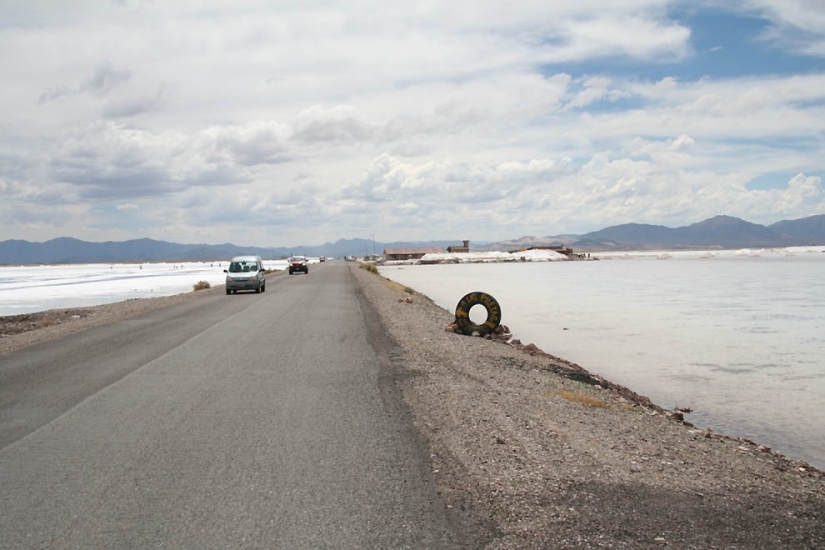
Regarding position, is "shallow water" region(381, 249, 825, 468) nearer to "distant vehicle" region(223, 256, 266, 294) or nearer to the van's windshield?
"distant vehicle" region(223, 256, 266, 294)

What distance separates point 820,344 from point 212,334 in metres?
17.7

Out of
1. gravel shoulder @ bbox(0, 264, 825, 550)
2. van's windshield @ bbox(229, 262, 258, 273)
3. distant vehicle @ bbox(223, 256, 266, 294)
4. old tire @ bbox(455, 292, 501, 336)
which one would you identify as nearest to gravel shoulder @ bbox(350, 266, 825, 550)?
gravel shoulder @ bbox(0, 264, 825, 550)

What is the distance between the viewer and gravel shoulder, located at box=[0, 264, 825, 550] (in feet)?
17.3

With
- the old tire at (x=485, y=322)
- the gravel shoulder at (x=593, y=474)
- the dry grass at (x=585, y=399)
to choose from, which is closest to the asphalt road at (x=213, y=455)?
the gravel shoulder at (x=593, y=474)

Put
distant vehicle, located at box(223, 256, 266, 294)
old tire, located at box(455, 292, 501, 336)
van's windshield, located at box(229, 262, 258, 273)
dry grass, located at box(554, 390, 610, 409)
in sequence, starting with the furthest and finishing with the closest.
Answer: van's windshield, located at box(229, 262, 258, 273) < distant vehicle, located at box(223, 256, 266, 294) < old tire, located at box(455, 292, 501, 336) < dry grass, located at box(554, 390, 610, 409)

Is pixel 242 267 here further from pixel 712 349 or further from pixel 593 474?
pixel 593 474

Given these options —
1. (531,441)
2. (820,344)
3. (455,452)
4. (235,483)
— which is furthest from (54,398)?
(820,344)

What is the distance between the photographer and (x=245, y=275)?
37344mm

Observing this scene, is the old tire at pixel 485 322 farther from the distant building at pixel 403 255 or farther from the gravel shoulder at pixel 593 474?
the distant building at pixel 403 255

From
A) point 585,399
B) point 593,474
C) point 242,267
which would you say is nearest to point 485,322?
point 585,399

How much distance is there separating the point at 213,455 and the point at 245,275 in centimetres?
3117

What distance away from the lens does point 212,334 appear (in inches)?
712

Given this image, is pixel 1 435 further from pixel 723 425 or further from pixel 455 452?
pixel 723 425

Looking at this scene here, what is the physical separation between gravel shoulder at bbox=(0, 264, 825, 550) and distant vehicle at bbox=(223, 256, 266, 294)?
26.4 m
